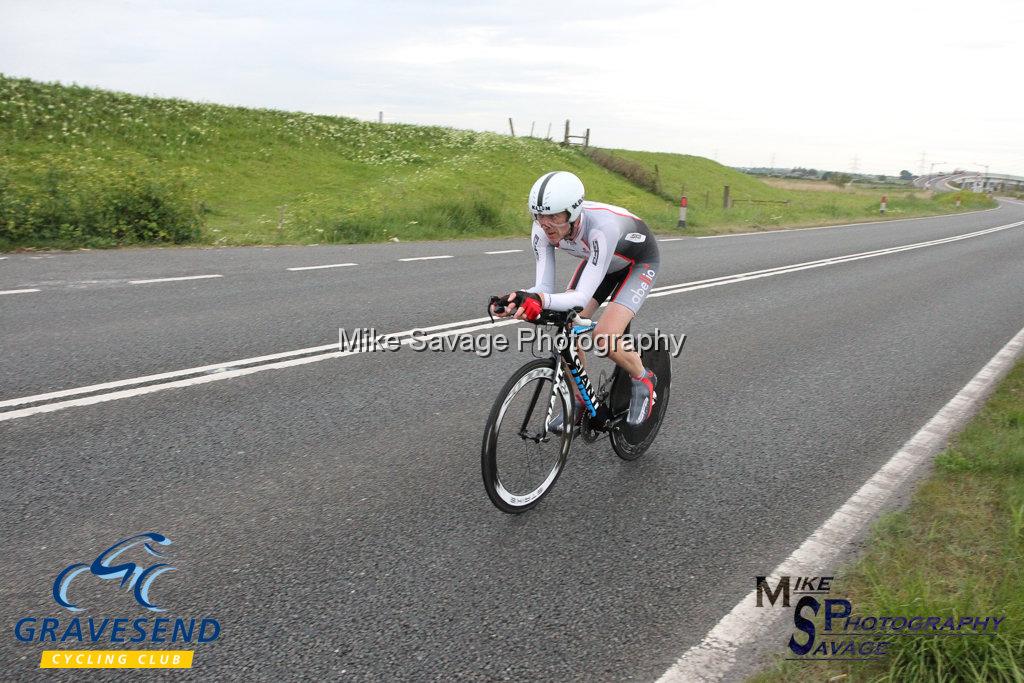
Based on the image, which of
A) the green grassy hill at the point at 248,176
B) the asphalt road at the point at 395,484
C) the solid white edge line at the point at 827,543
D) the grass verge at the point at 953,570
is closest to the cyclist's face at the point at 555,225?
the asphalt road at the point at 395,484

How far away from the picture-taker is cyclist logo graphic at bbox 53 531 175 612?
9.93ft

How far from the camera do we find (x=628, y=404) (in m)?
4.68

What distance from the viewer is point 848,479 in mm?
4590

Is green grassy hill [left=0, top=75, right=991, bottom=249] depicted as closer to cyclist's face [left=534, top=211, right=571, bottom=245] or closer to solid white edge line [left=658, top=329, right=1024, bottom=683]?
cyclist's face [left=534, top=211, right=571, bottom=245]

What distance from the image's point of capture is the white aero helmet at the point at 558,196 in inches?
149

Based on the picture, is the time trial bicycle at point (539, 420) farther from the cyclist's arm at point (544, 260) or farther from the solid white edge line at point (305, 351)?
the solid white edge line at point (305, 351)

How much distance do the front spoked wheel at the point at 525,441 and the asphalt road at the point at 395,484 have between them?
0.55 ft

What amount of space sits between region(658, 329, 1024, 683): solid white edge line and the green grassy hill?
1215cm

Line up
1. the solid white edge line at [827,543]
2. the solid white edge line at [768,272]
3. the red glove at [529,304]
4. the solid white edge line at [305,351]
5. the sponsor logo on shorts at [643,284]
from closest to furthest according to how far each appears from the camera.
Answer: the solid white edge line at [827,543]
the red glove at [529,304]
the sponsor logo on shorts at [643,284]
the solid white edge line at [305,351]
the solid white edge line at [768,272]

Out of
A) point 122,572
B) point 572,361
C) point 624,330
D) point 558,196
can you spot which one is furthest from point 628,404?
point 122,572

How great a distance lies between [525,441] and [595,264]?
103 cm

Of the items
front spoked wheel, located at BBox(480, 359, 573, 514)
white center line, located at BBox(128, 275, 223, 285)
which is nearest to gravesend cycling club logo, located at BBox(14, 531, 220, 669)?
front spoked wheel, located at BBox(480, 359, 573, 514)

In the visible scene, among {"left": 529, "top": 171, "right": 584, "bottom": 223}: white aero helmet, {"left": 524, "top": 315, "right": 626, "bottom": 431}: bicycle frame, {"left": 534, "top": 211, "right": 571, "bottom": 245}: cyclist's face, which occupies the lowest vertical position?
{"left": 524, "top": 315, "right": 626, "bottom": 431}: bicycle frame

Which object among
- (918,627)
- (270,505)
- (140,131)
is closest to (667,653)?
(918,627)
